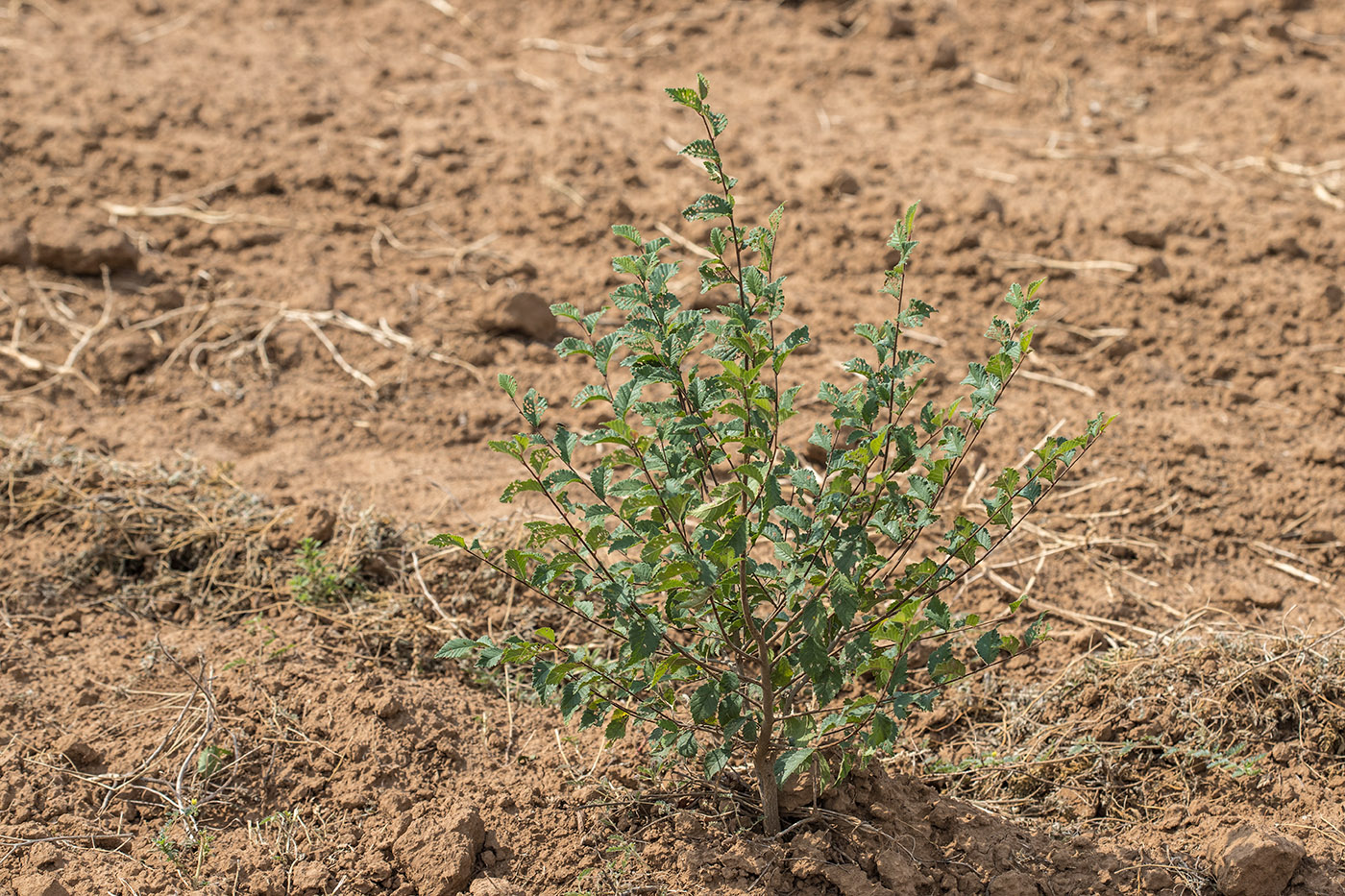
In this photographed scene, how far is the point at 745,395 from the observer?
6.86ft

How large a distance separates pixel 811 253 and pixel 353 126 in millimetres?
2522

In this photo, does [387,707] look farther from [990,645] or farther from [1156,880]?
[1156,880]

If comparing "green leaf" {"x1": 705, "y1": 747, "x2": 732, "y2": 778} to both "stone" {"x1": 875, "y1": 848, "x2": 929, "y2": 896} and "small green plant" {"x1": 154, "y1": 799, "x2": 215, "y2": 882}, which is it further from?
"small green plant" {"x1": 154, "y1": 799, "x2": 215, "y2": 882}

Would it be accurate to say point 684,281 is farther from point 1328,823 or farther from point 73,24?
point 73,24

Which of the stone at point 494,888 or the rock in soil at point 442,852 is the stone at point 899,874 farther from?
the rock in soil at point 442,852

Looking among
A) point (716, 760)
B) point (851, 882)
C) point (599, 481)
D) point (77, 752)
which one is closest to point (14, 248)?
point (77, 752)

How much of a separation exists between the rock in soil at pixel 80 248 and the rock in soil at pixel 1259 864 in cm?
462

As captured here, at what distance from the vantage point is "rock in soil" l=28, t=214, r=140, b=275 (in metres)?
4.74

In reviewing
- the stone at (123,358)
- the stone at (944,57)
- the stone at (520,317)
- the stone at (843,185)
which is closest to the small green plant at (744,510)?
the stone at (520,317)

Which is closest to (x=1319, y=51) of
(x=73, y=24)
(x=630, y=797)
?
(x=630, y=797)

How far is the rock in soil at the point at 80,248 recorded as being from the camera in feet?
15.5

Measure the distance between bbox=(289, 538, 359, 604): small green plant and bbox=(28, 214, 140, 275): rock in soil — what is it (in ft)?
7.11

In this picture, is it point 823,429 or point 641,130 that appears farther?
point 641,130

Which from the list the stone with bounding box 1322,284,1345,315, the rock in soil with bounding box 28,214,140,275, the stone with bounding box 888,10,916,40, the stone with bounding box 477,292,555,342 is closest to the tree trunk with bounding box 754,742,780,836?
the stone with bounding box 477,292,555,342
